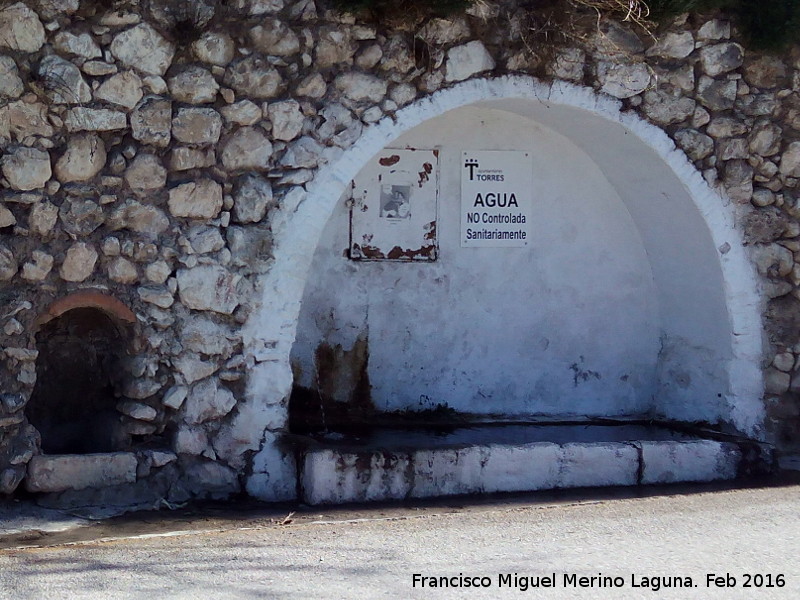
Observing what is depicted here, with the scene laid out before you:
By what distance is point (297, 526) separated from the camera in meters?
4.98

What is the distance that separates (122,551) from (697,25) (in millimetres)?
4694

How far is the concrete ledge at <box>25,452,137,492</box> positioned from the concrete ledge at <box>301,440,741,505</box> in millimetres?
977

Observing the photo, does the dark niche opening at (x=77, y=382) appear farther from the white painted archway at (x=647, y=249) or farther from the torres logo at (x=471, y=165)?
the torres logo at (x=471, y=165)

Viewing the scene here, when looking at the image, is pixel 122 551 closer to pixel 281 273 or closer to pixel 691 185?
pixel 281 273

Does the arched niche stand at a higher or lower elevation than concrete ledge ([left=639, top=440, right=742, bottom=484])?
higher

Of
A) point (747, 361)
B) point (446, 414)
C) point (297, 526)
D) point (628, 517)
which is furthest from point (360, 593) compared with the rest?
point (747, 361)

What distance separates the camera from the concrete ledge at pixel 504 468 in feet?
18.0

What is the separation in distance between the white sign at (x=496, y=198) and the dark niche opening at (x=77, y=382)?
2565 mm

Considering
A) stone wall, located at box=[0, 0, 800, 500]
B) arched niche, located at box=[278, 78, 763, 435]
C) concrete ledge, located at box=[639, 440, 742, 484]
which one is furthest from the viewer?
arched niche, located at box=[278, 78, 763, 435]

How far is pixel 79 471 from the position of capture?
16.9 ft

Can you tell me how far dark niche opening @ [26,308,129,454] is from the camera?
552cm

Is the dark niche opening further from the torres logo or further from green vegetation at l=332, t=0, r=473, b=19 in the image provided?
the torres logo

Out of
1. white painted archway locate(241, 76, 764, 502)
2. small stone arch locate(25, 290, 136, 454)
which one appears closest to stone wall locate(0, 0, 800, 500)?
white painted archway locate(241, 76, 764, 502)

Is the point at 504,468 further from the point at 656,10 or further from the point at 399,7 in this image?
the point at 656,10
